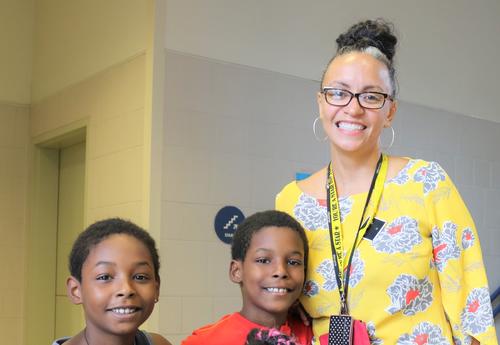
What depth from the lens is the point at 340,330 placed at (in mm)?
1857

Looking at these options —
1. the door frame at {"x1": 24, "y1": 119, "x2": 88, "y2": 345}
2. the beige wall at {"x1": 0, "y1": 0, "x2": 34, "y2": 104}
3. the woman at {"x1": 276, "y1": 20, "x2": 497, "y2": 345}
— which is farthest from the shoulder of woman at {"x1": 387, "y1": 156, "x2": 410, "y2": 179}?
the beige wall at {"x1": 0, "y1": 0, "x2": 34, "y2": 104}

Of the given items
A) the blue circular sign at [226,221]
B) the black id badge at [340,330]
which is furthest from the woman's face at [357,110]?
the blue circular sign at [226,221]

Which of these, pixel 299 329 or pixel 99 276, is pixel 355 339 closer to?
pixel 299 329

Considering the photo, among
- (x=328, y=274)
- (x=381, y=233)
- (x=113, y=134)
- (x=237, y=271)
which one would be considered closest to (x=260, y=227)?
(x=237, y=271)

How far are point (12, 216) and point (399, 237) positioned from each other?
360cm

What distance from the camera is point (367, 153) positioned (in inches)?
78.9

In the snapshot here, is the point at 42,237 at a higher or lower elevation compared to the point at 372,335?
higher

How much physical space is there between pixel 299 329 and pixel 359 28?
0.87 meters

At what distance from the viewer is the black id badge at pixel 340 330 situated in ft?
6.00

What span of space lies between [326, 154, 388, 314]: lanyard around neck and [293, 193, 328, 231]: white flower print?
0.13 ft

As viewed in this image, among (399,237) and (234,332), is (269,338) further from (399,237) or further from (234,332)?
(399,237)

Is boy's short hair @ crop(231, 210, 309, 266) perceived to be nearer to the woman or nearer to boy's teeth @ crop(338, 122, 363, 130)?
the woman

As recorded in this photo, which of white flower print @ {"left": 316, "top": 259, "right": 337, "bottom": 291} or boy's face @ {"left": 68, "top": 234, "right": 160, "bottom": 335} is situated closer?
boy's face @ {"left": 68, "top": 234, "right": 160, "bottom": 335}

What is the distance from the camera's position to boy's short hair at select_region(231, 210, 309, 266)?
2.04 metres
